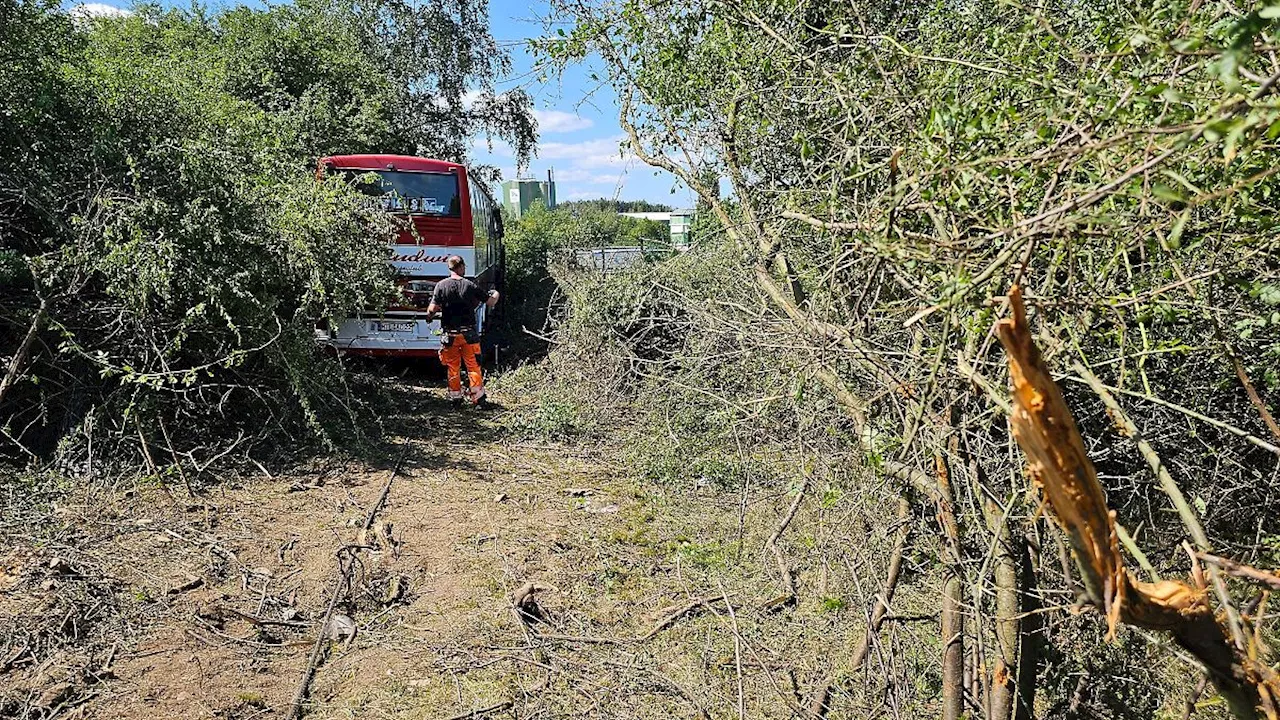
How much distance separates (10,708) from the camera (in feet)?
11.5

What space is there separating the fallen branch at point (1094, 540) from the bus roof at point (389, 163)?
11.1 metres

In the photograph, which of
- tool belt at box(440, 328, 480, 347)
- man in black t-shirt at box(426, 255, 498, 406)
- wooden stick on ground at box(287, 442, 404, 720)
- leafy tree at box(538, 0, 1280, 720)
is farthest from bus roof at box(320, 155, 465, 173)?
leafy tree at box(538, 0, 1280, 720)

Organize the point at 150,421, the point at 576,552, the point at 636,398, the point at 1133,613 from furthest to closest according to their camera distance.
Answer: the point at 636,398 < the point at 150,421 < the point at 576,552 < the point at 1133,613

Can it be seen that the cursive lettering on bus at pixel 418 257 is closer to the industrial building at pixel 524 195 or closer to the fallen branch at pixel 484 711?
the fallen branch at pixel 484 711

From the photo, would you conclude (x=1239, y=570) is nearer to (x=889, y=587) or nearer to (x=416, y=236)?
(x=889, y=587)

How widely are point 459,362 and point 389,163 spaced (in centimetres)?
342

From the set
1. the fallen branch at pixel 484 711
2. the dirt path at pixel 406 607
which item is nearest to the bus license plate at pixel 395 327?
the dirt path at pixel 406 607

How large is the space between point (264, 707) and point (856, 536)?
105 inches

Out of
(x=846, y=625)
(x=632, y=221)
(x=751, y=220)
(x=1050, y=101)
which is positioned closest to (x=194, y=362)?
(x=751, y=220)

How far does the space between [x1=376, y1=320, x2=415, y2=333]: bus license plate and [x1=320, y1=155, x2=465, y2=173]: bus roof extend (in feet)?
7.01

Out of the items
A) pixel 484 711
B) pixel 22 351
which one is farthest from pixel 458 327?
pixel 484 711

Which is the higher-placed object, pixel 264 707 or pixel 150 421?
pixel 150 421

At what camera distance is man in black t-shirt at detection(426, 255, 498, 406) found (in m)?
9.70

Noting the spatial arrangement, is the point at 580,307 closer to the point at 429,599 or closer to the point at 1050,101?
the point at 429,599
